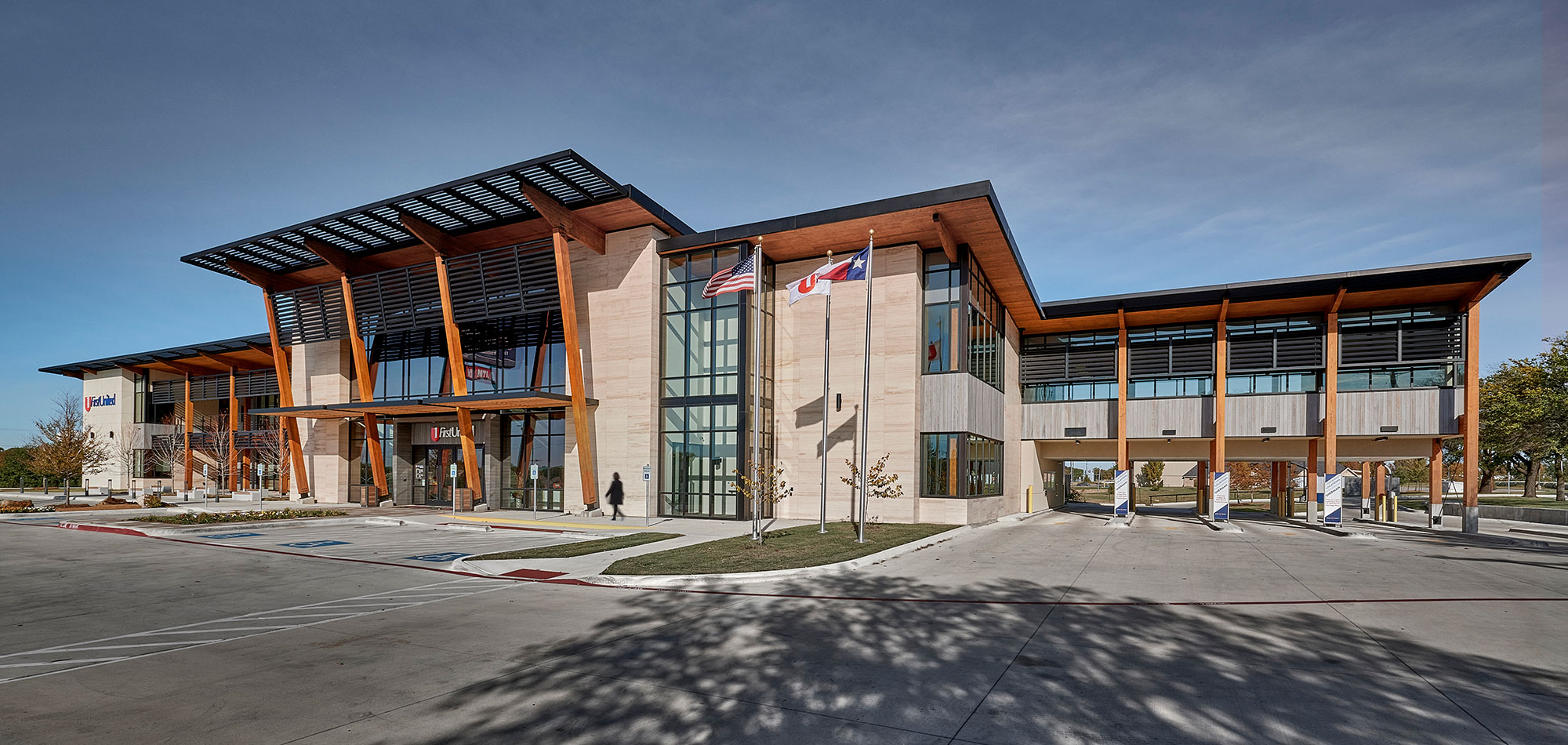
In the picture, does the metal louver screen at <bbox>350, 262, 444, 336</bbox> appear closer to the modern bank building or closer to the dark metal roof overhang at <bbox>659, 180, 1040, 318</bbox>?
the modern bank building

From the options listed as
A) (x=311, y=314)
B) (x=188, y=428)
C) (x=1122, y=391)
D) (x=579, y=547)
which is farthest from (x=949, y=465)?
(x=188, y=428)

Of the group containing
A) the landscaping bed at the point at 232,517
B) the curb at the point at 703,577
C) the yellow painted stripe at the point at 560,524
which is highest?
the curb at the point at 703,577

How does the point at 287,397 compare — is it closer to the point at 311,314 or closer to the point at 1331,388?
the point at 311,314

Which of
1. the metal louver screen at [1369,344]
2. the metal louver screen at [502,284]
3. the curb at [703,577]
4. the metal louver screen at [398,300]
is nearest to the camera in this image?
the curb at [703,577]

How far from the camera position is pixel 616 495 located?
2955cm

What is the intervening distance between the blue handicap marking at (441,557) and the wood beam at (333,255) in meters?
21.6

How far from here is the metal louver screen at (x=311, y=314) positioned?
38.2 metres

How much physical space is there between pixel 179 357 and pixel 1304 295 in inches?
2594

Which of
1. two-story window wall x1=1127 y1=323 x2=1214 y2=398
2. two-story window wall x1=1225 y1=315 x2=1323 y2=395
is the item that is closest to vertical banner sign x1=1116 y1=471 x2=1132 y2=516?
two-story window wall x1=1127 y1=323 x2=1214 y2=398

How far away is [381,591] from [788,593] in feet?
25.5

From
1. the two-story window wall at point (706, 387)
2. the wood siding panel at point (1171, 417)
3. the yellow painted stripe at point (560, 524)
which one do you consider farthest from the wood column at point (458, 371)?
the wood siding panel at point (1171, 417)

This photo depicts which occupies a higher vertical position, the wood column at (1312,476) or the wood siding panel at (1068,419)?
the wood siding panel at (1068,419)

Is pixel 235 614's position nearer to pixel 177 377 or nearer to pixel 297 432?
pixel 297 432

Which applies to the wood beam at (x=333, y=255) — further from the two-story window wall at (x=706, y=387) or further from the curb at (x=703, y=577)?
the curb at (x=703, y=577)
